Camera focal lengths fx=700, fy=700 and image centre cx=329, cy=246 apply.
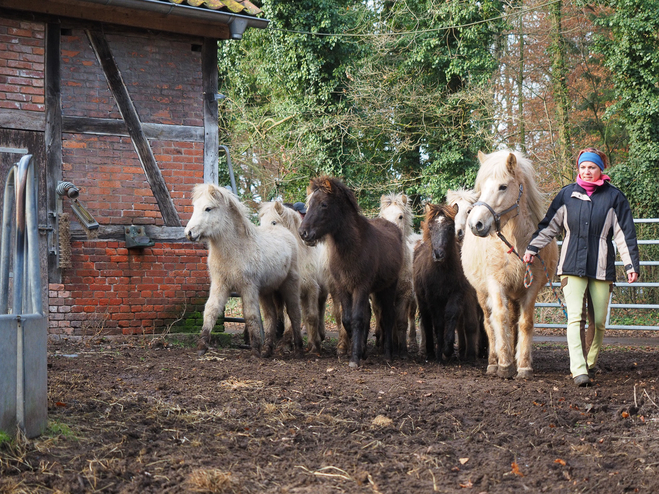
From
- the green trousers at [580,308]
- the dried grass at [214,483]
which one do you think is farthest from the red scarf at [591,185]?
the dried grass at [214,483]

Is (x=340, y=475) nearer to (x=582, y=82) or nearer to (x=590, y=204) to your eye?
(x=590, y=204)

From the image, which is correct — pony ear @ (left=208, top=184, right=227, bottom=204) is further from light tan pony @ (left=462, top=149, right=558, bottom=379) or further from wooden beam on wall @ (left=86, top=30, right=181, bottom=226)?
light tan pony @ (left=462, top=149, right=558, bottom=379)

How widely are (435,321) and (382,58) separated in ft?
43.4

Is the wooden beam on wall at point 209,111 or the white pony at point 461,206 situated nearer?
the white pony at point 461,206

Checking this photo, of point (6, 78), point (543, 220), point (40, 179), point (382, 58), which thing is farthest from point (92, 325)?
point (382, 58)

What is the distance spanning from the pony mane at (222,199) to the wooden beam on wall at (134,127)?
131 centimetres

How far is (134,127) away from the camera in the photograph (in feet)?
31.9

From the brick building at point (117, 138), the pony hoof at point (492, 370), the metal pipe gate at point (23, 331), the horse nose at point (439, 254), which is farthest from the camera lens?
the brick building at point (117, 138)

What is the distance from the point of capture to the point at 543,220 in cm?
696

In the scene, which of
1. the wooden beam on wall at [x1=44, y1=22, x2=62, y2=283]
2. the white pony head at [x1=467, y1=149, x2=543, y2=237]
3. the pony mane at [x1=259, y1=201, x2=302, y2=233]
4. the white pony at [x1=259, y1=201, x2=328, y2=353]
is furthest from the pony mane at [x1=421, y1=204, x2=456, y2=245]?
the wooden beam on wall at [x1=44, y1=22, x2=62, y2=283]

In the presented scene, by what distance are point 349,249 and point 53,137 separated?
13.9ft

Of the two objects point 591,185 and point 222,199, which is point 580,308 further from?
point 222,199

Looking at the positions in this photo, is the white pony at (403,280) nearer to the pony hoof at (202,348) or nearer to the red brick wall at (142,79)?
the pony hoof at (202,348)

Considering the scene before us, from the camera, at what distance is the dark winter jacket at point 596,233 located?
21.5ft
